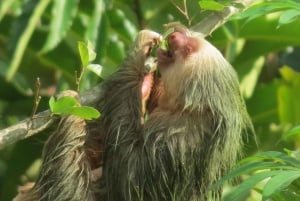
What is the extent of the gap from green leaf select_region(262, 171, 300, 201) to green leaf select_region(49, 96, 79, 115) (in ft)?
3.01

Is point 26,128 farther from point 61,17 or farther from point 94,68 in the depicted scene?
point 61,17

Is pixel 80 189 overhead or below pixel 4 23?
below

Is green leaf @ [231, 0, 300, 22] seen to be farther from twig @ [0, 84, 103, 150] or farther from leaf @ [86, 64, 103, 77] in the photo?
twig @ [0, 84, 103, 150]

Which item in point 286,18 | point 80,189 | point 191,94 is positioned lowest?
point 80,189

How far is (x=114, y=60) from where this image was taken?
266 inches

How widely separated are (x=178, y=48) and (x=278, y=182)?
125cm

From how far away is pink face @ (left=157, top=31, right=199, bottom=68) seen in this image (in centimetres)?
418

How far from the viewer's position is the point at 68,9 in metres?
5.24

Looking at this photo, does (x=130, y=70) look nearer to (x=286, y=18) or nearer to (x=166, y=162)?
(x=166, y=162)

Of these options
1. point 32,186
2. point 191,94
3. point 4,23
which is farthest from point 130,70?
point 4,23

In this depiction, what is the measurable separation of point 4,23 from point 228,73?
3064 mm

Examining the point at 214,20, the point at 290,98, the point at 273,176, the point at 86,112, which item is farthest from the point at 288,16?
the point at 290,98

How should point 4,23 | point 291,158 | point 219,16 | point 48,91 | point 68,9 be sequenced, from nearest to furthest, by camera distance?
1. point 291,158
2. point 219,16
3. point 68,9
4. point 4,23
5. point 48,91

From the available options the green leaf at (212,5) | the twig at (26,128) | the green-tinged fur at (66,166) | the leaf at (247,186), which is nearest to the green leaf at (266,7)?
the green leaf at (212,5)
